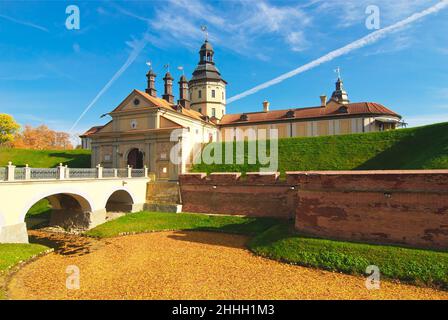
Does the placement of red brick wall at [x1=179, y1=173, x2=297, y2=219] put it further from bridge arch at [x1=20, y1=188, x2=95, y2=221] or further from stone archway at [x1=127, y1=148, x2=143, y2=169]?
stone archway at [x1=127, y1=148, x2=143, y2=169]

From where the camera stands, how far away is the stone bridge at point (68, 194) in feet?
43.0

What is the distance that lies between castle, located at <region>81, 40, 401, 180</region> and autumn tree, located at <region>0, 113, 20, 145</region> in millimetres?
33803

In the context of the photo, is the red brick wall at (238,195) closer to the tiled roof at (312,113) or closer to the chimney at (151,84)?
the chimney at (151,84)

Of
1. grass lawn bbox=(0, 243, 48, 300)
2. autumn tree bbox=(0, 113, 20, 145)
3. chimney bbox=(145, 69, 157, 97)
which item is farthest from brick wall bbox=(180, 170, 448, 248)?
autumn tree bbox=(0, 113, 20, 145)

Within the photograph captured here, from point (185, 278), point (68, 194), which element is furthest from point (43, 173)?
point (185, 278)

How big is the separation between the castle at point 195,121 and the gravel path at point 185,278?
467 inches

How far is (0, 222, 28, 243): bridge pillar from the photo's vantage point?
41.2 ft

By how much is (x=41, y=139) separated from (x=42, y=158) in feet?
133

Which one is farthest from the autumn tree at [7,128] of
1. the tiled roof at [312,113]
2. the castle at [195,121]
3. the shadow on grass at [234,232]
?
the shadow on grass at [234,232]
